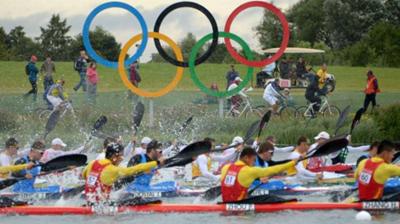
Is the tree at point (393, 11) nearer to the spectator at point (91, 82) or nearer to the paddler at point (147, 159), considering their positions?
the spectator at point (91, 82)

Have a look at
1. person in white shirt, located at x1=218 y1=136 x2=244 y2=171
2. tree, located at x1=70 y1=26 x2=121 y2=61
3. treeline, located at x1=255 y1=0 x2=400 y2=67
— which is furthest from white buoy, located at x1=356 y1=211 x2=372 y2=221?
tree, located at x1=70 y1=26 x2=121 y2=61

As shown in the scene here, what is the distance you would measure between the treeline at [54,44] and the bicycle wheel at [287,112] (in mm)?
24993

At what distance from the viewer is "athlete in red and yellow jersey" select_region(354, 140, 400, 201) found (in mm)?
15266

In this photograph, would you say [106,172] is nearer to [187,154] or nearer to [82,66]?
[187,154]

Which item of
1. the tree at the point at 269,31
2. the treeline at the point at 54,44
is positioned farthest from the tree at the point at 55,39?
the tree at the point at 269,31

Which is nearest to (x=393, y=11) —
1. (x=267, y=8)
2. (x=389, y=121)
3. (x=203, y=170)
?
(x=267, y=8)

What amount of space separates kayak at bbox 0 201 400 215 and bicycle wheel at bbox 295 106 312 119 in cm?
1333

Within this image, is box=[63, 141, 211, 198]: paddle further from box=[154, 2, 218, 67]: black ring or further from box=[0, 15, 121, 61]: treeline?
box=[0, 15, 121, 61]: treeline

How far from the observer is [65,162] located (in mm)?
17453

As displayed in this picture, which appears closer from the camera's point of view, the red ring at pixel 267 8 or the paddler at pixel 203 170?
the paddler at pixel 203 170

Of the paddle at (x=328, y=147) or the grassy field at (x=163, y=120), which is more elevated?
the paddle at (x=328, y=147)

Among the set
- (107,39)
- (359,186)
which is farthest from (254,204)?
(107,39)

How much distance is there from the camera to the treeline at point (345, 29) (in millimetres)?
52969

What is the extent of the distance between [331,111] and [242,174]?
1476 centimetres
